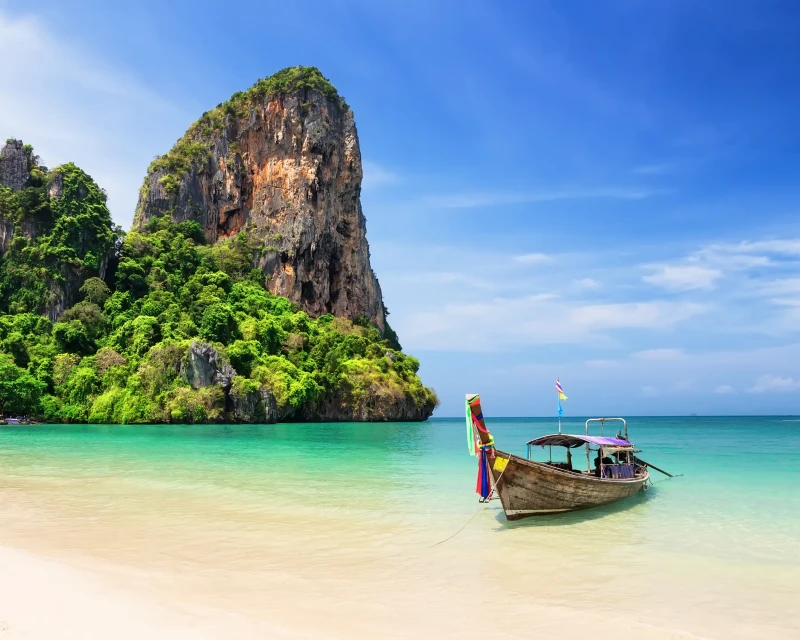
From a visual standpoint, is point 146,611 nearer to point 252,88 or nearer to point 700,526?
point 700,526

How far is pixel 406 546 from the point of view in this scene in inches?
360

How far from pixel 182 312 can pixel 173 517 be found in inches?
1780

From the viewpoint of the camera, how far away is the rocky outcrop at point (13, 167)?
5384 centimetres

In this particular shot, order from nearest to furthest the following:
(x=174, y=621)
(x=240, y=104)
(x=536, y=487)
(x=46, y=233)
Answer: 1. (x=174, y=621)
2. (x=536, y=487)
3. (x=46, y=233)
4. (x=240, y=104)

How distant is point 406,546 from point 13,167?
59773 mm

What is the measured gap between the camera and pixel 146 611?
5809 millimetres

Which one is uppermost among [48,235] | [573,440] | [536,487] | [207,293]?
[48,235]

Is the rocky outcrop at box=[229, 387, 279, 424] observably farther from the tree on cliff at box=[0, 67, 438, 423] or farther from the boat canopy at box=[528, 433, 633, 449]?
the boat canopy at box=[528, 433, 633, 449]

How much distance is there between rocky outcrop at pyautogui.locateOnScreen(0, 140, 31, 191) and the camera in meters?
53.8

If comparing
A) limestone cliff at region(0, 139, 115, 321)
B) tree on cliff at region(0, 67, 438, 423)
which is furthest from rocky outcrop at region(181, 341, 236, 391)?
limestone cliff at region(0, 139, 115, 321)

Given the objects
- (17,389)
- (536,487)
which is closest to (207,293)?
(17,389)

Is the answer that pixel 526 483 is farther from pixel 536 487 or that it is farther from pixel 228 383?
pixel 228 383

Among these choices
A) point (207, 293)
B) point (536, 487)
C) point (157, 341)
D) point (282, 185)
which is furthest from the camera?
point (282, 185)

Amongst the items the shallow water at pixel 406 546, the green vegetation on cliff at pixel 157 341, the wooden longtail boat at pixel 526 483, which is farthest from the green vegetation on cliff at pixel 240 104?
the wooden longtail boat at pixel 526 483
